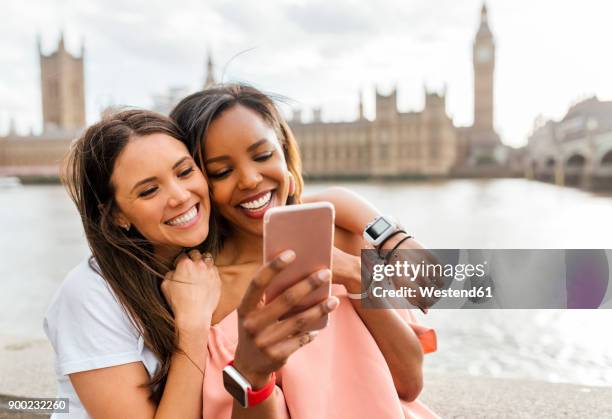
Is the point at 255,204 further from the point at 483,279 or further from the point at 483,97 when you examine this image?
the point at 483,97

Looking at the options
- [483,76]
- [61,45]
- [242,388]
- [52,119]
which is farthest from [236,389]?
[61,45]

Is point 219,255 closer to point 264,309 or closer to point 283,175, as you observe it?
point 283,175

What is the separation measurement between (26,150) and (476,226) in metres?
44.2

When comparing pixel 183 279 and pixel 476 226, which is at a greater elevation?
pixel 183 279

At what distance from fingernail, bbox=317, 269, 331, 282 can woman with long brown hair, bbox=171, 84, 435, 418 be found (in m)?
0.26

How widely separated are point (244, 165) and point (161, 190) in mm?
155

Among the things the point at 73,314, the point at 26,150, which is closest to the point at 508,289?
the point at 73,314

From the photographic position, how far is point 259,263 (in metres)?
1.11

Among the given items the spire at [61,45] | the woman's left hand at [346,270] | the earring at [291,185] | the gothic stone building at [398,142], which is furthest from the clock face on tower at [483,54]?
the woman's left hand at [346,270]

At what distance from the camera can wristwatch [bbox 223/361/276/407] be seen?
2.46ft

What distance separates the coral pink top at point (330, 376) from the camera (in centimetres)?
92

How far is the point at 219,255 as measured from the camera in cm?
112

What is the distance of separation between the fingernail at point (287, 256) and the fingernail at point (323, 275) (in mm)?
49

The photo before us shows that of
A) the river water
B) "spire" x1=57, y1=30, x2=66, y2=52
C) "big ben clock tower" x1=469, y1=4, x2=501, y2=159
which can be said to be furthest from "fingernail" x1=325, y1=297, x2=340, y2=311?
"spire" x1=57, y1=30, x2=66, y2=52
